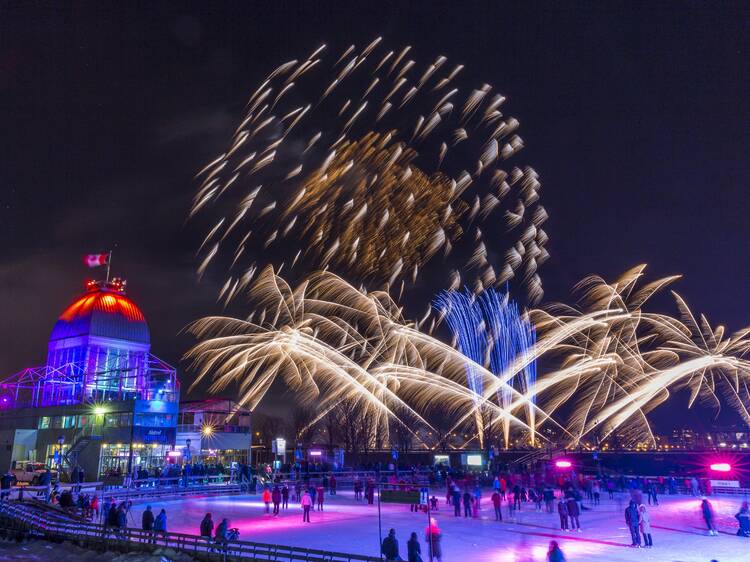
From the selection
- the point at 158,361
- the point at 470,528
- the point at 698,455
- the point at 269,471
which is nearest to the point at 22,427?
the point at 158,361

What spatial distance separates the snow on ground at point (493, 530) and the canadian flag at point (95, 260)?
188 ft

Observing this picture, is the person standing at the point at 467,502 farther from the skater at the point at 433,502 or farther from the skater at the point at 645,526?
the skater at the point at 645,526

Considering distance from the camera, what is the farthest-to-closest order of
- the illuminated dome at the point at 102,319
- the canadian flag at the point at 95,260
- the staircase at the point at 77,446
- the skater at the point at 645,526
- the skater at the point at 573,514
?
the canadian flag at the point at 95,260 < the illuminated dome at the point at 102,319 < the staircase at the point at 77,446 < the skater at the point at 573,514 < the skater at the point at 645,526

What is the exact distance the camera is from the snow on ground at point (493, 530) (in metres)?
19.5

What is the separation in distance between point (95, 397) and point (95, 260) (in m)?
22.7

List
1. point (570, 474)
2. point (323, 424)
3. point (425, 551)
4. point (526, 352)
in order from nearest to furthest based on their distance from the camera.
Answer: point (425, 551)
point (570, 474)
point (526, 352)
point (323, 424)

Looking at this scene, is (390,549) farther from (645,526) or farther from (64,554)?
(64,554)

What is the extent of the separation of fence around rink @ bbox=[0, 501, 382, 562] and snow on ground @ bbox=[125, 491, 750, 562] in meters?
3.01

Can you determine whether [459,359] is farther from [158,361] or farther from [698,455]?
[158,361]

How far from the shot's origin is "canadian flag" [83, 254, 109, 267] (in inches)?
3339

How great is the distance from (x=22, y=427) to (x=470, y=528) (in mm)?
62422

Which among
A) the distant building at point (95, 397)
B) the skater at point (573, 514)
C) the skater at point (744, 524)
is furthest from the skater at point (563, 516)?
the distant building at point (95, 397)

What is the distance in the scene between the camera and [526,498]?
1451 inches

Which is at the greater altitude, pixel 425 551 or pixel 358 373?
pixel 358 373
